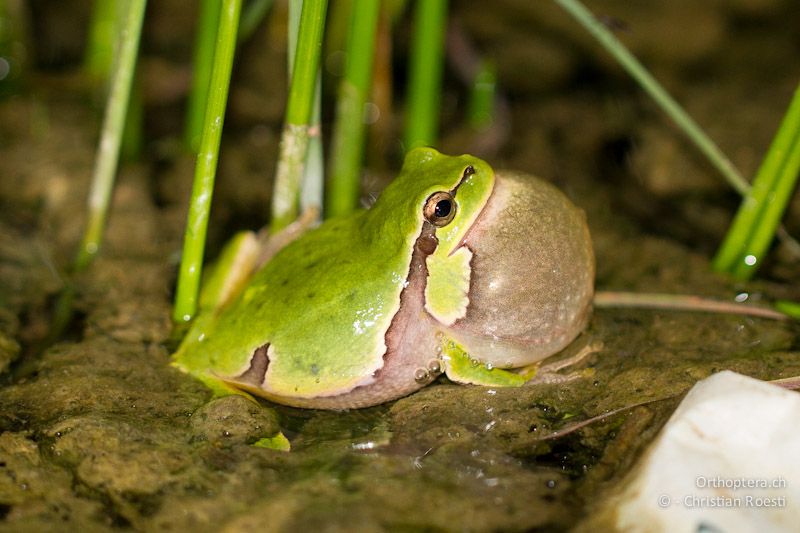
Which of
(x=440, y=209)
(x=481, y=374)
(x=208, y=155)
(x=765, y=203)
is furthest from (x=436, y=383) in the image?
(x=765, y=203)

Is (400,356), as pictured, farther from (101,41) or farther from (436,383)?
(101,41)

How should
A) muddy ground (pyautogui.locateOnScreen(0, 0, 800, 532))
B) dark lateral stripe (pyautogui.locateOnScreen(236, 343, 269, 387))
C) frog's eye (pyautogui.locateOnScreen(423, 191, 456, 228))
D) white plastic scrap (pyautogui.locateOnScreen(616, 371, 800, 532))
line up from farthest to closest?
dark lateral stripe (pyautogui.locateOnScreen(236, 343, 269, 387)), frog's eye (pyautogui.locateOnScreen(423, 191, 456, 228)), muddy ground (pyautogui.locateOnScreen(0, 0, 800, 532)), white plastic scrap (pyautogui.locateOnScreen(616, 371, 800, 532))

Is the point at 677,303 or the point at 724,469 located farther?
the point at 677,303

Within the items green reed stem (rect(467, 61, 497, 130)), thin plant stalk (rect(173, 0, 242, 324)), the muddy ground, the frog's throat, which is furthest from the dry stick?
green reed stem (rect(467, 61, 497, 130))

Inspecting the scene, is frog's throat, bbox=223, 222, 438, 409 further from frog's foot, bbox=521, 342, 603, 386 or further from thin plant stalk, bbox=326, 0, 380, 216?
thin plant stalk, bbox=326, 0, 380, 216

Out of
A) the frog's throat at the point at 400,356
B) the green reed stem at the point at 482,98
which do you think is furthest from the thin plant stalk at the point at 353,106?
the green reed stem at the point at 482,98
